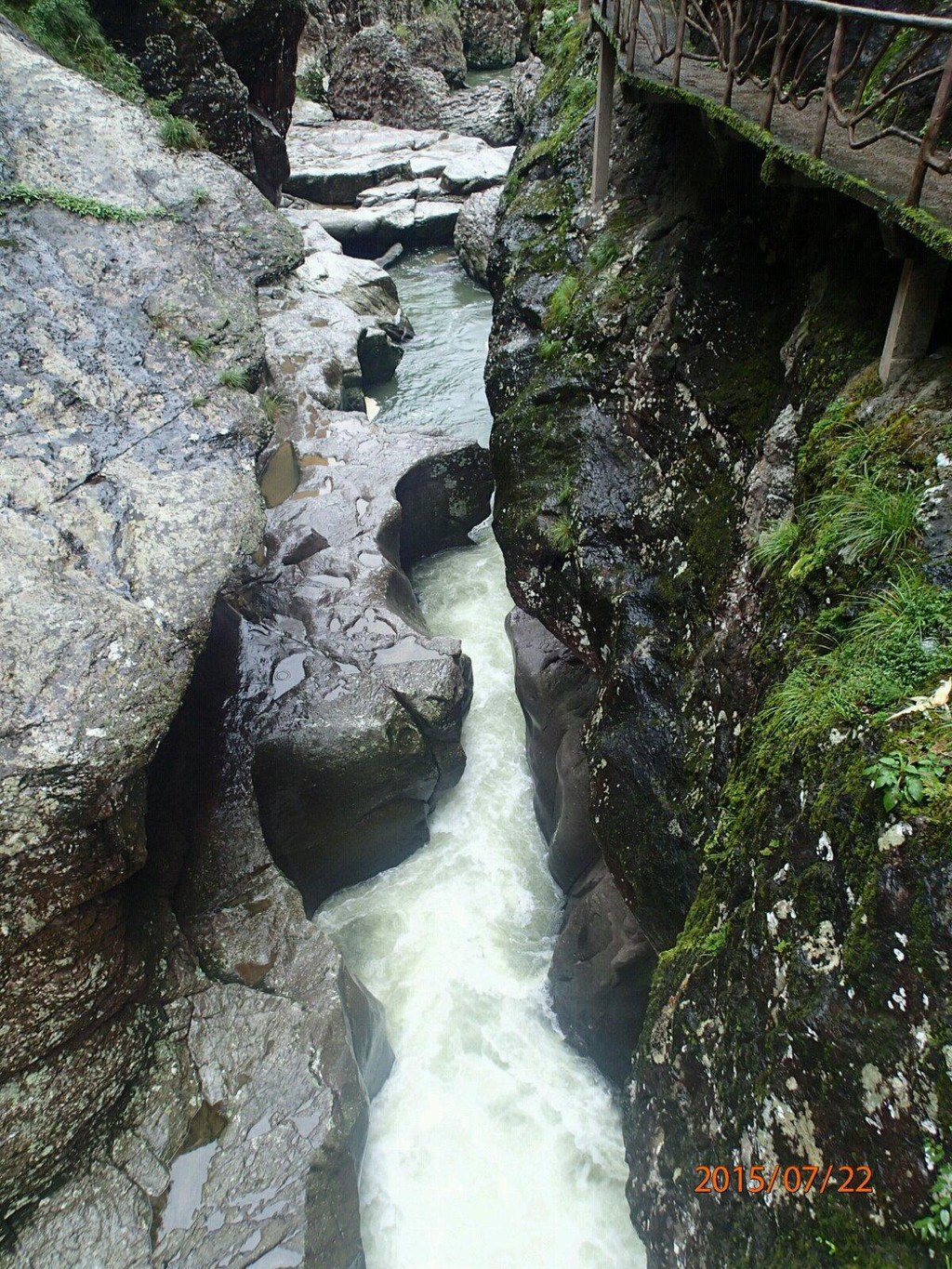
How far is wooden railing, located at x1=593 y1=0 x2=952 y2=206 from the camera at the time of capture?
309cm

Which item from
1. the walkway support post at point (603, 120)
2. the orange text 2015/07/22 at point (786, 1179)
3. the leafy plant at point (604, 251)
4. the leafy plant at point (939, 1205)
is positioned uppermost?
the walkway support post at point (603, 120)

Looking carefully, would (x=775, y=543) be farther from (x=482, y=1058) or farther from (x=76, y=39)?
(x=76, y=39)

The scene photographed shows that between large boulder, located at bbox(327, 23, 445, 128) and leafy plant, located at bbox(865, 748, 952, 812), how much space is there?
95.4ft

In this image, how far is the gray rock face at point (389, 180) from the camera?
19.6m

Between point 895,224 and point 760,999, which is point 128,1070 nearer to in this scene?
point 760,999

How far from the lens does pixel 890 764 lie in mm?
2889

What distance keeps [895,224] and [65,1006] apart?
6.13 meters

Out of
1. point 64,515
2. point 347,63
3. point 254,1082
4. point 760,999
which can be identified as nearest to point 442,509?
point 64,515

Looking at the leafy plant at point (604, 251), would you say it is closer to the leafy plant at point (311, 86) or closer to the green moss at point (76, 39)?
the green moss at point (76, 39)

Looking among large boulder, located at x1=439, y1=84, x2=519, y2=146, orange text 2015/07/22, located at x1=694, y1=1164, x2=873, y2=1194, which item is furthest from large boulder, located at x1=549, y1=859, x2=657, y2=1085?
large boulder, located at x1=439, y1=84, x2=519, y2=146

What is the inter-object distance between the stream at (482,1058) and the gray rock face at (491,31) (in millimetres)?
35089

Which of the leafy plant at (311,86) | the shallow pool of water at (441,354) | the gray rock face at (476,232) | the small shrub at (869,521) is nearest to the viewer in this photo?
the small shrub at (869,521)

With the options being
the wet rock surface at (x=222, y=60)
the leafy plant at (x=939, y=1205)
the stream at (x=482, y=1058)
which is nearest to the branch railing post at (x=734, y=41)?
the leafy plant at (x=939, y=1205)

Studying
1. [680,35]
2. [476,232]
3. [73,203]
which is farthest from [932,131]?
[476,232]
